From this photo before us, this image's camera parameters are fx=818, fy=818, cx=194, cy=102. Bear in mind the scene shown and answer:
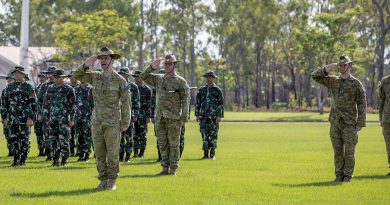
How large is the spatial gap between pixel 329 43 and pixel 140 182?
51.5 meters

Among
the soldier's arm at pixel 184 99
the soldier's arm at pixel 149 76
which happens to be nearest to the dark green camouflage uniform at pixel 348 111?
the soldier's arm at pixel 184 99

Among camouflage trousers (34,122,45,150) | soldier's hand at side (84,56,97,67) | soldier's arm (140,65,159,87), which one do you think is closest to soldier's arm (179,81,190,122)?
soldier's arm (140,65,159,87)

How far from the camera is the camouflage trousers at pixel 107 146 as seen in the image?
1328 centimetres

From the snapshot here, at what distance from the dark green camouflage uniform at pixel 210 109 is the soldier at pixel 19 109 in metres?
4.75

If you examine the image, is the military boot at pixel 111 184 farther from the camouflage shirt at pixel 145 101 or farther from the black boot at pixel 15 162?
the camouflage shirt at pixel 145 101

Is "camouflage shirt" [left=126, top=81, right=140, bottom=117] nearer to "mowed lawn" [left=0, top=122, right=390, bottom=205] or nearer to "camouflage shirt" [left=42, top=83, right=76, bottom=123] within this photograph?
"mowed lawn" [left=0, top=122, right=390, bottom=205]

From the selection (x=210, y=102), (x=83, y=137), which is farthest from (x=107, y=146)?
(x=210, y=102)

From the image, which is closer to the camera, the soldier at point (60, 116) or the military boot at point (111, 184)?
the military boot at point (111, 184)

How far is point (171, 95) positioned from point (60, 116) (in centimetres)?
300

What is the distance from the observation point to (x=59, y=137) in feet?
58.2

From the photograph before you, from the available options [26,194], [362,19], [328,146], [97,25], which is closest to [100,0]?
[97,25]

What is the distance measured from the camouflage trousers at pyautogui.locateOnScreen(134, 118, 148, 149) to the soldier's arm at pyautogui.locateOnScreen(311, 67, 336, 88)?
6.82m

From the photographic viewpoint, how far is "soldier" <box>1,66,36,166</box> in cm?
1773

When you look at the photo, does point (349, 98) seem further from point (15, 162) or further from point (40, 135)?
point (40, 135)
